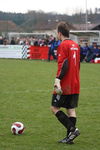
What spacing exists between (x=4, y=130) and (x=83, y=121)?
1779mm

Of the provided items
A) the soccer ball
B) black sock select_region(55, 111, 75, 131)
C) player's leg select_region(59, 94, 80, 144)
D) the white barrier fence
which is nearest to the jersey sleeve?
player's leg select_region(59, 94, 80, 144)

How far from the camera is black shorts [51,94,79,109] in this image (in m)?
6.86

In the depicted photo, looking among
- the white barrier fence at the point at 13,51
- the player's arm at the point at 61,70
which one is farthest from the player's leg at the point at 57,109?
the white barrier fence at the point at 13,51

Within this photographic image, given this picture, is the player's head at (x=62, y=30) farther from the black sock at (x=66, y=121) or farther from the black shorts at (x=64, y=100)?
the black sock at (x=66, y=121)

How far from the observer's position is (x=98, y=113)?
9859 mm

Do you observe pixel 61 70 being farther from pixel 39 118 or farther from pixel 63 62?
pixel 39 118

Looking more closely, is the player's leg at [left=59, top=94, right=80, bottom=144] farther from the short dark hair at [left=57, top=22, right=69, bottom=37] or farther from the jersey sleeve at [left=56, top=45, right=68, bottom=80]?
the short dark hair at [left=57, top=22, right=69, bottom=37]

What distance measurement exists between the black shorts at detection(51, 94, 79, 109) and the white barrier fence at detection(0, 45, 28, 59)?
27.6m

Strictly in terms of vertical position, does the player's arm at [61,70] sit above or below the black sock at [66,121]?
above

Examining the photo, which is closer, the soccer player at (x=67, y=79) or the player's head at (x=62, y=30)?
the soccer player at (x=67, y=79)

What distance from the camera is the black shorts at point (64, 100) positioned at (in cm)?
686

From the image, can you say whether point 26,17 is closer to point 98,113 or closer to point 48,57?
point 48,57

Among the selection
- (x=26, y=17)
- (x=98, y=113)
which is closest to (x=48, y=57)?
(x=98, y=113)

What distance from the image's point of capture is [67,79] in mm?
6801
